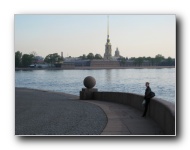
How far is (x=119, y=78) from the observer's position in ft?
38.2

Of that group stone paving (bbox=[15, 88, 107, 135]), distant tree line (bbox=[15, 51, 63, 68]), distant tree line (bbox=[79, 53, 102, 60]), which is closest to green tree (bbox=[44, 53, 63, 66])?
distant tree line (bbox=[15, 51, 63, 68])

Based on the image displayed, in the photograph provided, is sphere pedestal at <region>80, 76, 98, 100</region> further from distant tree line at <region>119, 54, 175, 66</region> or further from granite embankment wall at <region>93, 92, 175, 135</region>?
distant tree line at <region>119, 54, 175, 66</region>

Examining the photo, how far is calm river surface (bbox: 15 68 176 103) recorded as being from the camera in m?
10.2

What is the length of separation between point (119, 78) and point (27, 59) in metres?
2.28

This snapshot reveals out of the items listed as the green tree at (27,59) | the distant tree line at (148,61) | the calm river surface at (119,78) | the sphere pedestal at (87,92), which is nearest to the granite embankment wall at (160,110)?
the calm river surface at (119,78)

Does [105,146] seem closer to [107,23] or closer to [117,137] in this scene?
[117,137]

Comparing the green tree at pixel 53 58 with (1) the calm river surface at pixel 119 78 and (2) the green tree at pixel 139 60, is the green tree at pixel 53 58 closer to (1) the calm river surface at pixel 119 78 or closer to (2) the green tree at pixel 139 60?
(1) the calm river surface at pixel 119 78

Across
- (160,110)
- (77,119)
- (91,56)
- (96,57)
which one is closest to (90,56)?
(91,56)

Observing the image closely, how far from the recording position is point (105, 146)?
9547 mm

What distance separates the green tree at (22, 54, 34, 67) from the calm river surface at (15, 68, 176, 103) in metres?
0.19

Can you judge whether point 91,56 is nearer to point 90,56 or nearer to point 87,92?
point 90,56

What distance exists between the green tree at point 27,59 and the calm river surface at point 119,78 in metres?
0.19

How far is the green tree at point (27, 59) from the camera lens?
34.1 ft
